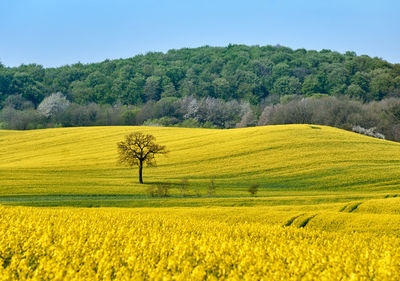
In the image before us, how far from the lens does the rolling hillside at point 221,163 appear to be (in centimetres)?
4981

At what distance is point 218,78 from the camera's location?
148000mm

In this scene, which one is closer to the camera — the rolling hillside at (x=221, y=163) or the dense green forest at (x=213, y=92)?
the rolling hillside at (x=221, y=163)

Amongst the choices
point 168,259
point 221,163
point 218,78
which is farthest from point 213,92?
point 168,259

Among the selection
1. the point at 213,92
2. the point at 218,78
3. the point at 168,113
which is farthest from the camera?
the point at 218,78

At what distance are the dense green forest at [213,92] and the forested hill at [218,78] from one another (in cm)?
28

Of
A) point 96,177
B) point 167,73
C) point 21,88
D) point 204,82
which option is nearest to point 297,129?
point 96,177

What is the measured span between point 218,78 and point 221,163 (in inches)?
3535

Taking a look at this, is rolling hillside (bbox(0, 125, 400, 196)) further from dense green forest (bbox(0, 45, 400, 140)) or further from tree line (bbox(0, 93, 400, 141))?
tree line (bbox(0, 93, 400, 141))

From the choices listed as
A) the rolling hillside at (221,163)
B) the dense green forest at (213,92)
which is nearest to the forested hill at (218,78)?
the dense green forest at (213,92)

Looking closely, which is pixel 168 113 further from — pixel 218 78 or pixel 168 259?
pixel 168 259

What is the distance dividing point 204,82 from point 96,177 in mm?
91210

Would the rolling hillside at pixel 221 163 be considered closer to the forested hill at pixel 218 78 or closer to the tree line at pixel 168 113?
the tree line at pixel 168 113

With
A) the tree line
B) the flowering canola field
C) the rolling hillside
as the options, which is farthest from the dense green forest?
the flowering canola field

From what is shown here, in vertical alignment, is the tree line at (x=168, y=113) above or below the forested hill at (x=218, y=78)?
below
